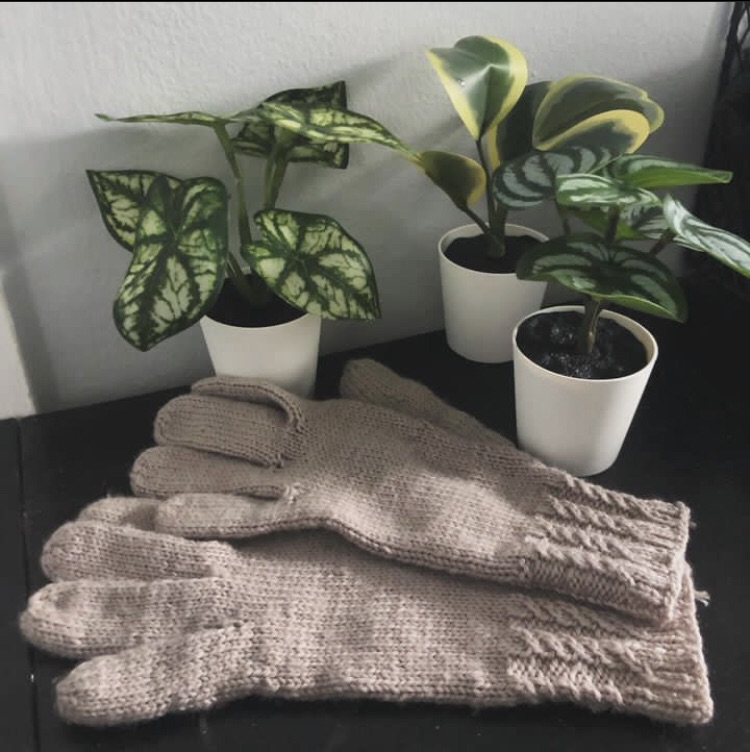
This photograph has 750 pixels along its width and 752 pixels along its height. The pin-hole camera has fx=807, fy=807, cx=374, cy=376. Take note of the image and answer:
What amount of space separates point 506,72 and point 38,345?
49 centimetres

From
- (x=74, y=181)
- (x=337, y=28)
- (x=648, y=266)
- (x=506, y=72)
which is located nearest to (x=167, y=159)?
(x=74, y=181)

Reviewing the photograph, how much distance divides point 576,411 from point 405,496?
0.50ft

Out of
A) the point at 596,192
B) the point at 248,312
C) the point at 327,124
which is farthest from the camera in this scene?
the point at 248,312

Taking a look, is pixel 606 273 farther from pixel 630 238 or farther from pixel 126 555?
pixel 126 555

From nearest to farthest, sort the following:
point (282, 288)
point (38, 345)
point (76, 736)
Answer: point (76, 736) → point (282, 288) → point (38, 345)

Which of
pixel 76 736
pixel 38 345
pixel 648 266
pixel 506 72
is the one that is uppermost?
pixel 506 72

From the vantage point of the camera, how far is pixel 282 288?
64cm

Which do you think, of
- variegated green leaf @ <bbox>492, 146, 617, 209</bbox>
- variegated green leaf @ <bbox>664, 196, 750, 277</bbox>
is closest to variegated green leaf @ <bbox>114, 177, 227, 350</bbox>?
variegated green leaf @ <bbox>492, 146, 617, 209</bbox>

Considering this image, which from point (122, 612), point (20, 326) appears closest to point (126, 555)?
point (122, 612)

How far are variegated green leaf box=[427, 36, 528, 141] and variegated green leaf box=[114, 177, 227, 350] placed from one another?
0.21 metres

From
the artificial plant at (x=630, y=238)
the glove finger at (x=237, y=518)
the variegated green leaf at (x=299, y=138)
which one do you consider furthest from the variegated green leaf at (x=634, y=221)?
the glove finger at (x=237, y=518)

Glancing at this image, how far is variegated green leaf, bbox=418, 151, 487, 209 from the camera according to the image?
72 centimetres

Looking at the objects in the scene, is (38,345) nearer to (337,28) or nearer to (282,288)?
(282,288)

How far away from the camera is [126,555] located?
62 cm
